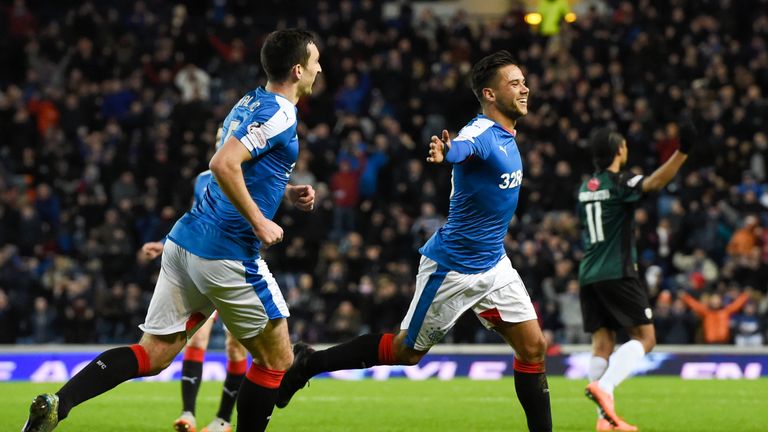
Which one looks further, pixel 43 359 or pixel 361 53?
pixel 361 53

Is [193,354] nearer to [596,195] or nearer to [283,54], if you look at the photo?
[283,54]

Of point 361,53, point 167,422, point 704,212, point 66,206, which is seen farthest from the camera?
point 361,53

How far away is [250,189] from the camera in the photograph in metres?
6.27

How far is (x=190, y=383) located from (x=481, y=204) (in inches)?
109

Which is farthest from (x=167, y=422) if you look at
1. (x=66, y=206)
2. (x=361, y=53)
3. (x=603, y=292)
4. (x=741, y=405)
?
(x=361, y=53)

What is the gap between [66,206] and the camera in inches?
792

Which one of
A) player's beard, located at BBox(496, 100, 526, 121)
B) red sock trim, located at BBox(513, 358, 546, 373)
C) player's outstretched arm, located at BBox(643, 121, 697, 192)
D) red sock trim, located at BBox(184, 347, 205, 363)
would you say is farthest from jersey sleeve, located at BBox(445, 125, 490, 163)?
red sock trim, located at BBox(184, 347, 205, 363)

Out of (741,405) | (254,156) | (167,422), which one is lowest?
(741,405)

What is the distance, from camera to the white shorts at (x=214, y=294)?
624cm

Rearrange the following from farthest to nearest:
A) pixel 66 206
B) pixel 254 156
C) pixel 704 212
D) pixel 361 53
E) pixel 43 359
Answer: pixel 361 53, pixel 66 206, pixel 704 212, pixel 43 359, pixel 254 156

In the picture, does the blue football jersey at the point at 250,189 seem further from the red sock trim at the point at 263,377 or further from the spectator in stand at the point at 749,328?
the spectator in stand at the point at 749,328

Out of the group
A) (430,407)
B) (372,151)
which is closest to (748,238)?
(372,151)

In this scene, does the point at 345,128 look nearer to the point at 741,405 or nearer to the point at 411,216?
the point at 411,216

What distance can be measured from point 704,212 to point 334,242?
19.5 feet
